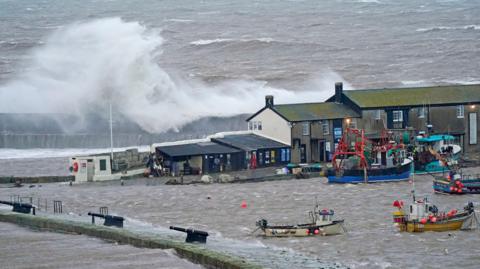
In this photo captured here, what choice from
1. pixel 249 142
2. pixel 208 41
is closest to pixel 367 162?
pixel 249 142

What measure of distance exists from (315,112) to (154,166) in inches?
227

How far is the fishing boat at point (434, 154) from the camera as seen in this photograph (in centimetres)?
3822

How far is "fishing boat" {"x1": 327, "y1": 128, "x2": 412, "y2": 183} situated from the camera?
3619 centimetres

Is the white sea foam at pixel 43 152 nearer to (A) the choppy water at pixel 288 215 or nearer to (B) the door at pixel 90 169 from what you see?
(B) the door at pixel 90 169

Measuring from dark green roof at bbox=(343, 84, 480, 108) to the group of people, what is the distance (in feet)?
22.7

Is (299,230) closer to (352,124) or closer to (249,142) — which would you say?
(249,142)

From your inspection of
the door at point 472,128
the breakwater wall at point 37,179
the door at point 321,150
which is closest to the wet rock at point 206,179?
the breakwater wall at point 37,179

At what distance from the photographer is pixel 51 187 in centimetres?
3716

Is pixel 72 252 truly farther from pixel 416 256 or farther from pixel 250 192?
pixel 250 192

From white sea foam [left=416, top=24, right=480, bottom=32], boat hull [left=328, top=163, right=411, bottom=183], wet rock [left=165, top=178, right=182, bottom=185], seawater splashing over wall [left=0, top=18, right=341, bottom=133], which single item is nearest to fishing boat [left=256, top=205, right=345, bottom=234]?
boat hull [left=328, top=163, right=411, bottom=183]

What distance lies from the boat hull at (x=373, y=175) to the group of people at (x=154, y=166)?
5.51 meters

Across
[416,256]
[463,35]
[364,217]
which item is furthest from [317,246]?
[463,35]

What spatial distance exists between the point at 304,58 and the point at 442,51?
7.54 m

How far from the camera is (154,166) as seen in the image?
3944 cm
